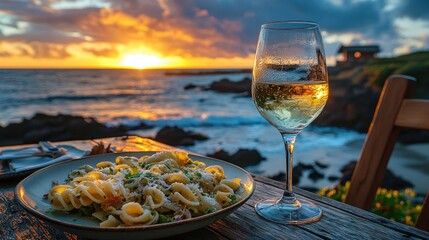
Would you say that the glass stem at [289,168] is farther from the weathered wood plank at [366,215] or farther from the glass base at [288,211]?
the weathered wood plank at [366,215]

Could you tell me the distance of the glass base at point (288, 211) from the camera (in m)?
1.04

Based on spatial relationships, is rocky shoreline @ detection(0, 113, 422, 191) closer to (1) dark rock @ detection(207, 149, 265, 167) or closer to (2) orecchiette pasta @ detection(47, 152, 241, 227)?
(1) dark rock @ detection(207, 149, 265, 167)

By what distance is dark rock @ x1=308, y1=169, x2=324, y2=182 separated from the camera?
8.09 meters

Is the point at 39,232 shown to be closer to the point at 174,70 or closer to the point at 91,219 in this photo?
the point at 91,219

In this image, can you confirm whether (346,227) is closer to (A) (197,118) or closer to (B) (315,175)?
(B) (315,175)

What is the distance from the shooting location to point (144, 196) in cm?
91

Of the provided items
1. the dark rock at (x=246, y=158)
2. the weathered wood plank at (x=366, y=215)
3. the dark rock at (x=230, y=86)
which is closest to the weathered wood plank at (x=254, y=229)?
the weathered wood plank at (x=366, y=215)

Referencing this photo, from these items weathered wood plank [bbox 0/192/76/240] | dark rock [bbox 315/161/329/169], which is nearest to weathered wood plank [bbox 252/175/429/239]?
weathered wood plank [bbox 0/192/76/240]

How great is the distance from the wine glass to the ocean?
6897 millimetres

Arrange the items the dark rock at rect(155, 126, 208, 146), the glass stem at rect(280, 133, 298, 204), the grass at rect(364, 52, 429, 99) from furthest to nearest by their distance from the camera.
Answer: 1. the grass at rect(364, 52, 429, 99)
2. the dark rock at rect(155, 126, 208, 146)
3. the glass stem at rect(280, 133, 298, 204)

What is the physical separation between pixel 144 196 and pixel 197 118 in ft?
55.5

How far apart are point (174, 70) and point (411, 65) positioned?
42368 mm

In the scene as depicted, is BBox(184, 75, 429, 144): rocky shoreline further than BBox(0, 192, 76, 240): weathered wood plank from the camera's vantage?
Yes

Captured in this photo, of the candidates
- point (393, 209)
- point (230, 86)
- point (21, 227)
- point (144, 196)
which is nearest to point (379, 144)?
point (144, 196)
